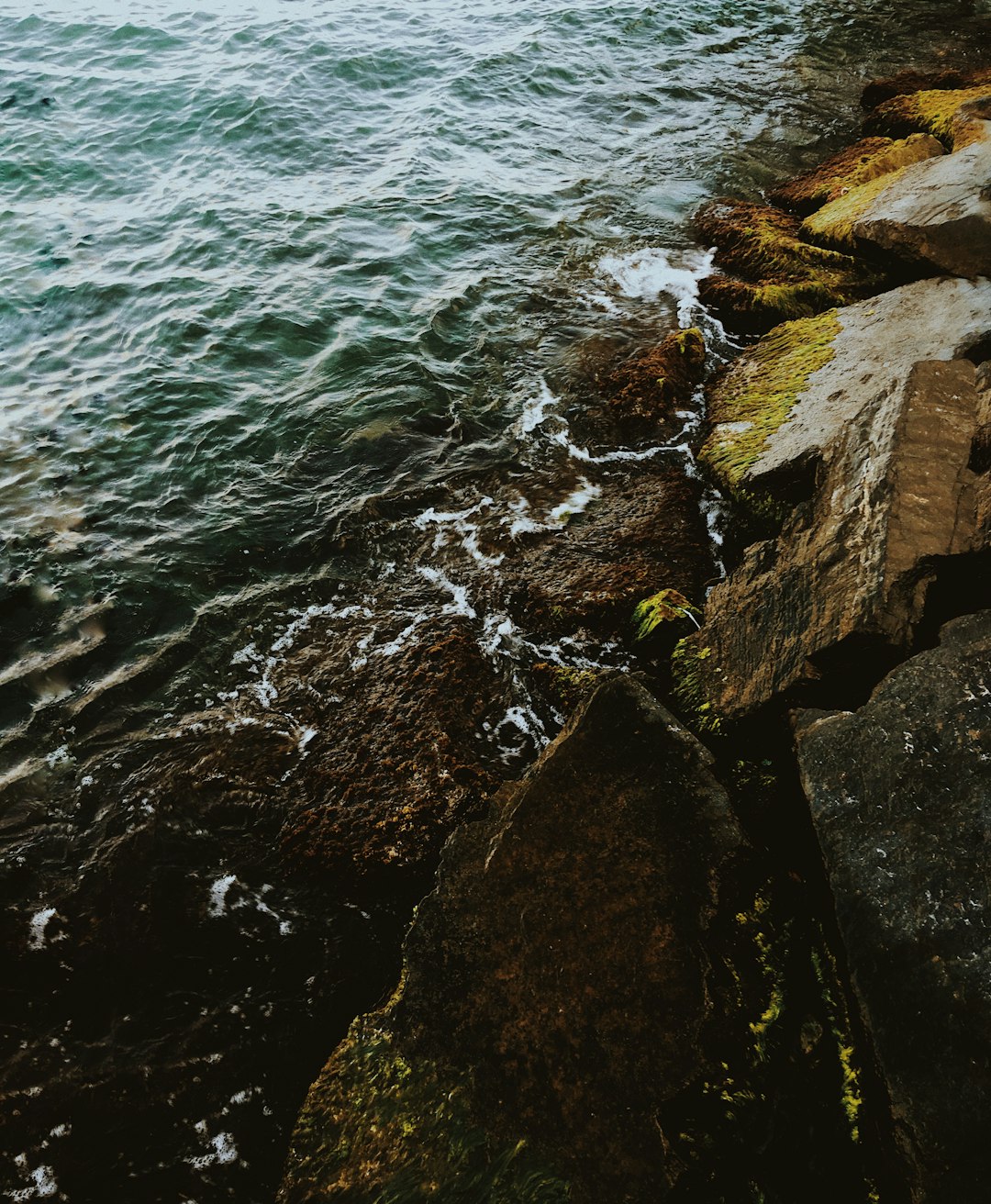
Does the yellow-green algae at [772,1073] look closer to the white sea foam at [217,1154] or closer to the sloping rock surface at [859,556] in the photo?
the sloping rock surface at [859,556]

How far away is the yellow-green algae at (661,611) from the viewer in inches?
208

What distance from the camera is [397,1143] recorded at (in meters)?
3.11

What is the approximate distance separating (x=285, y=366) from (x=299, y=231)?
352 cm

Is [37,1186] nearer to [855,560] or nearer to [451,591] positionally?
[451,591]

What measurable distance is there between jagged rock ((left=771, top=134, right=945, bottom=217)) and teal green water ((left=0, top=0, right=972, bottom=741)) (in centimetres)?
84

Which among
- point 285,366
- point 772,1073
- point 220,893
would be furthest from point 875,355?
point 220,893

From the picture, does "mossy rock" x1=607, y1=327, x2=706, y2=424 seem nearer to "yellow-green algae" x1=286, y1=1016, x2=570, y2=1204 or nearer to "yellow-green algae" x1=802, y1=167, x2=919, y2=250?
"yellow-green algae" x1=802, y1=167, x2=919, y2=250

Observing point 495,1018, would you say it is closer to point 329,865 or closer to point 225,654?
point 329,865

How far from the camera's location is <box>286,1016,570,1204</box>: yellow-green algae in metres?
3.00

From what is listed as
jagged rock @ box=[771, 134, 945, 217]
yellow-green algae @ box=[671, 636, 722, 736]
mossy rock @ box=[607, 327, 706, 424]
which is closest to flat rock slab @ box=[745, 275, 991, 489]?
mossy rock @ box=[607, 327, 706, 424]

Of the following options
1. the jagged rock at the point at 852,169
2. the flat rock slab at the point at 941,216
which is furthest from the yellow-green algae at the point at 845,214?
the jagged rock at the point at 852,169

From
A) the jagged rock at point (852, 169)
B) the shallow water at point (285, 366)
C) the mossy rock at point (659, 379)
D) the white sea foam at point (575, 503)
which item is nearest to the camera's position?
the shallow water at point (285, 366)

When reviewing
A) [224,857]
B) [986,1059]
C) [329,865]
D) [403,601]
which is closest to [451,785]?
[329,865]

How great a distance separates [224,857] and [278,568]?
2.71 meters
